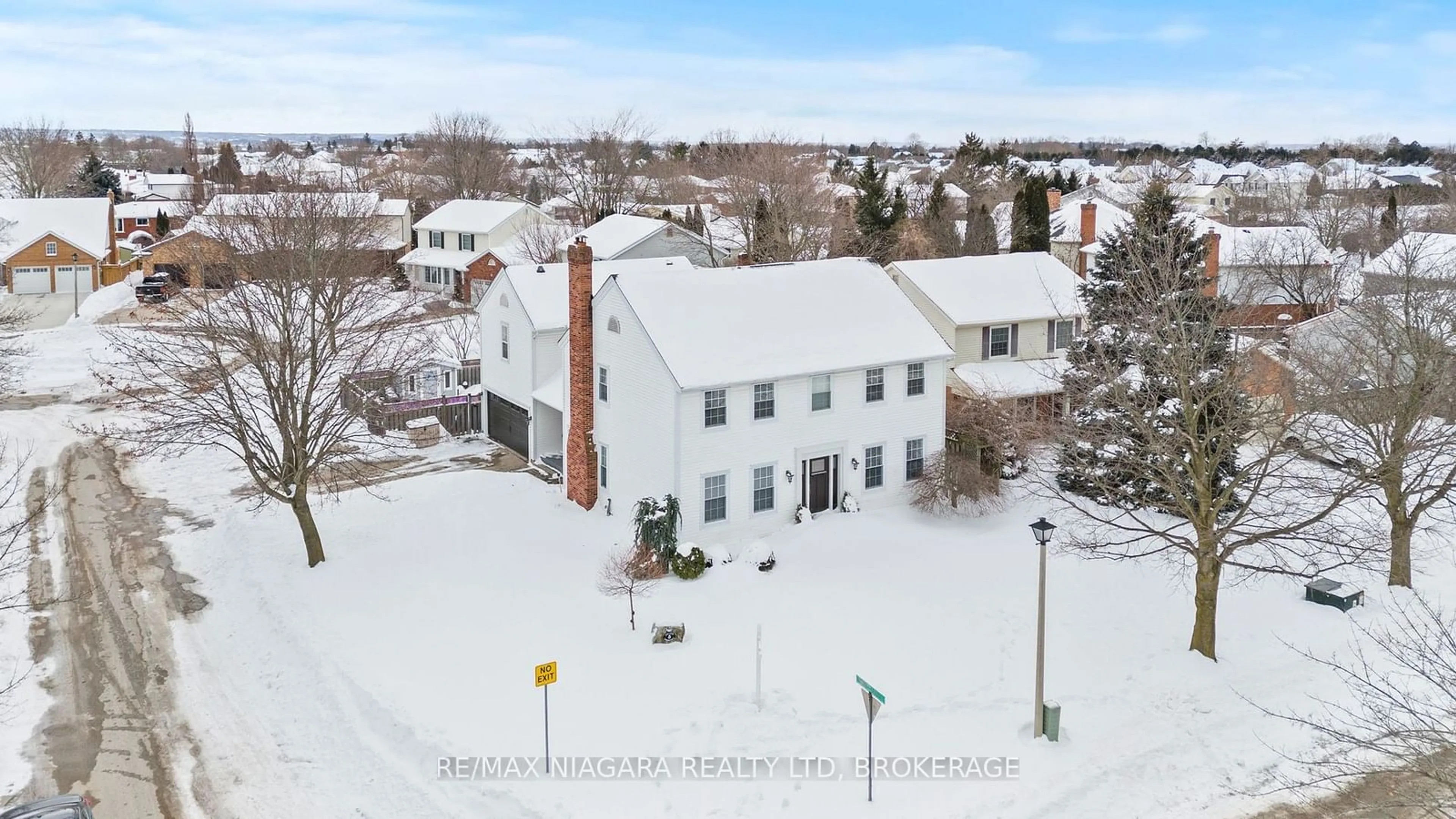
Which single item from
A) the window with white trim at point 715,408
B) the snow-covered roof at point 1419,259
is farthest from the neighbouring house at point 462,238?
the snow-covered roof at point 1419,259

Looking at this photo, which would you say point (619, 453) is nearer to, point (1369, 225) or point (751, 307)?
point (751, 307)

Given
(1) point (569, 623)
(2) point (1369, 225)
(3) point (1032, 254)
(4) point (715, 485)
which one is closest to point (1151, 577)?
(4) point (715, 485)

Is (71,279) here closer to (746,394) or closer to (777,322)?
(777,322)

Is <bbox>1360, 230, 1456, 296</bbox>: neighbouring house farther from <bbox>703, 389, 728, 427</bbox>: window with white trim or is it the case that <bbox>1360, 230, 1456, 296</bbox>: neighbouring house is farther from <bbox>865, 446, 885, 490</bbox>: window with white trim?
<bbox>703, 389, 728, 427</bbox>: window with white trim

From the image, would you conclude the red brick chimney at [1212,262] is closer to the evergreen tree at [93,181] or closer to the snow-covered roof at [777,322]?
the snow-covered roof at [777,322]

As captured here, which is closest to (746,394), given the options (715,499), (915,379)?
(715,499)

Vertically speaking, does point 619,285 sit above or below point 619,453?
above
